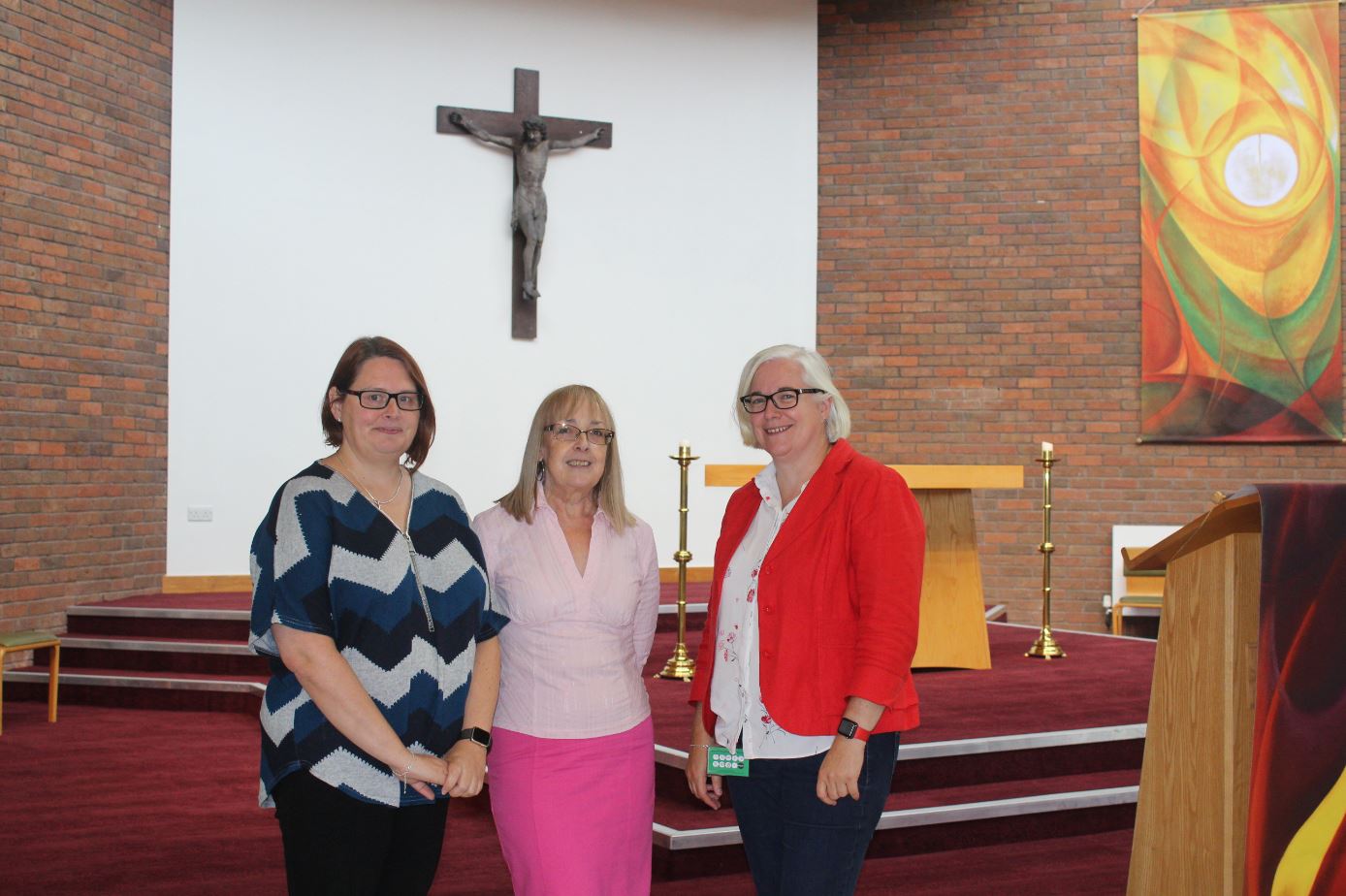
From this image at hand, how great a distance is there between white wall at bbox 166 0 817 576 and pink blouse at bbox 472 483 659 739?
5422 mm

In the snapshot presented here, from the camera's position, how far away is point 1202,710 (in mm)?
2211

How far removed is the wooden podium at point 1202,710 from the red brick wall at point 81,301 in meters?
5.69

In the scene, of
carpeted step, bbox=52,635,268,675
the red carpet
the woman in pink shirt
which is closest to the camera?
the woman in pink shirt

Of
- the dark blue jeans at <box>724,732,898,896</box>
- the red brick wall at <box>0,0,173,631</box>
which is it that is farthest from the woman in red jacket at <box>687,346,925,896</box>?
the red brick wall at <box>0,0,173,631</box>

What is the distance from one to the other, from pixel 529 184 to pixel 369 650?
603cm

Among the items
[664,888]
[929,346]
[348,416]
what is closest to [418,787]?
[348,416]

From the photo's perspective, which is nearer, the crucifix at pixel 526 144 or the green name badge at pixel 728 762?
the green name badge at pixel 728 762

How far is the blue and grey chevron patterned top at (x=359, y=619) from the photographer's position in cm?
185

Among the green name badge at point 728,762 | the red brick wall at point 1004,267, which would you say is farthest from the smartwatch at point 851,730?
the red brick wall at point 1004,267

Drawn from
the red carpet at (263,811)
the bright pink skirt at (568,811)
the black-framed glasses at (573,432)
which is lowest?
the red carpet at (263,811)

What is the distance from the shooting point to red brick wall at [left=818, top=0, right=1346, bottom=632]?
772cm

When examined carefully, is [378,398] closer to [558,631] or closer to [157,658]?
[558,631]

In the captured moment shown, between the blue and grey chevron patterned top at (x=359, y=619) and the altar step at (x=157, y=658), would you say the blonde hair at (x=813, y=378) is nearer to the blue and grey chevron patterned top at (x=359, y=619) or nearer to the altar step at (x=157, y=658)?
the blue and grey chevron patterned top at (x=359, y=619)

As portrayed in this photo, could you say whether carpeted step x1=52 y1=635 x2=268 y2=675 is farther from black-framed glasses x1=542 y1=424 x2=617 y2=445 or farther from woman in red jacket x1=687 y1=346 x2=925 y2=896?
woman in red jacket x1=687 y1=346 x2=925 y2=896
